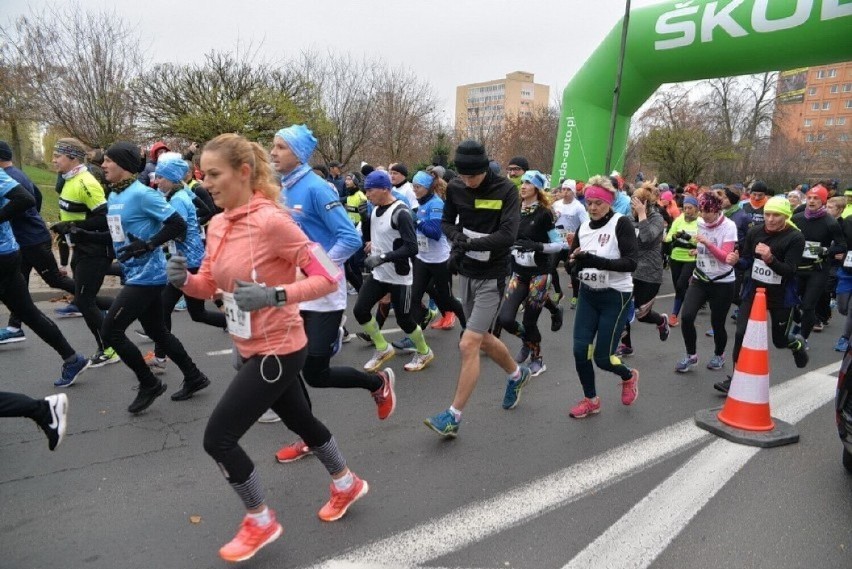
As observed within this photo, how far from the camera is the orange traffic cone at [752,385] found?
4.20 meters

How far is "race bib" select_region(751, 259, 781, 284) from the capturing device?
5113 millimetres

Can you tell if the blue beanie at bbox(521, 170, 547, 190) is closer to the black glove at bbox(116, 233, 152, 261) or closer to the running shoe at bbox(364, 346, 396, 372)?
the running shoe at bbox(364, 346, 396, 372)

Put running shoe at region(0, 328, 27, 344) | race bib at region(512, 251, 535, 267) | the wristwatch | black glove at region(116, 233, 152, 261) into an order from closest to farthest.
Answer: the wristwatch
black glove at region(116, 233, 152, 261)
race bib at region(512, 251, 535, 267)
running shoe at region(0, 328, 27, 344)

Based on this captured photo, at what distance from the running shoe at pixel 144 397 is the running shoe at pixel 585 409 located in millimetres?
3236

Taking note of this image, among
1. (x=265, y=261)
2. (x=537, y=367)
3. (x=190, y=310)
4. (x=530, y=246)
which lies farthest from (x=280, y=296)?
(x=537, y=367)

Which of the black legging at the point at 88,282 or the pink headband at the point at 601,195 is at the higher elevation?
the pink headband at the point at 601,195

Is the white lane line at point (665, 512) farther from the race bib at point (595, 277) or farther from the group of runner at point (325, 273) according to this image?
the race bib at point (595, 277)

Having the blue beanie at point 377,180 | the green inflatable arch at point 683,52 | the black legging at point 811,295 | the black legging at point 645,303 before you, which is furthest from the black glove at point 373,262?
the green inflatable arch at point 683,52

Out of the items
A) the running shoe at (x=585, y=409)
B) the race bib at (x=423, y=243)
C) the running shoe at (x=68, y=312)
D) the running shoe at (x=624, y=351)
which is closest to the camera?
the running shoe at (x=585, y=409)

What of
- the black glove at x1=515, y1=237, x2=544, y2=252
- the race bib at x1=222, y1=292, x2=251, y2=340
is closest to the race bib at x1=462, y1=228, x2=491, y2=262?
the black glove at x1=515, y1=237, x2=544, y2=252

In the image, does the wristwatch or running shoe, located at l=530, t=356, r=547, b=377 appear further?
running shoe, located at l=530, t=356, r=547, b=377

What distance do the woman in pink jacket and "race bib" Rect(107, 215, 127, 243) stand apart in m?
2.12

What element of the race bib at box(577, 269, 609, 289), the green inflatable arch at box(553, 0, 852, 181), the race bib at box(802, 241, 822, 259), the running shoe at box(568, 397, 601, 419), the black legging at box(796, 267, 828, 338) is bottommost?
the running shoe at box(568, 397, 601, 419)

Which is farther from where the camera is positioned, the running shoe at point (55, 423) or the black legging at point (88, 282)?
the black legging at point (88, 282)
